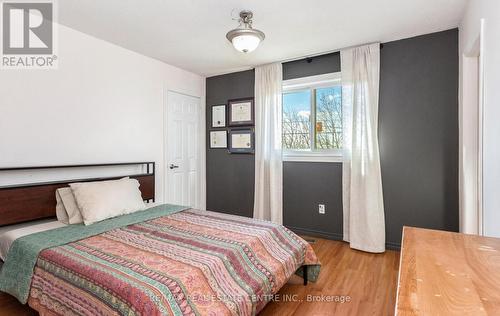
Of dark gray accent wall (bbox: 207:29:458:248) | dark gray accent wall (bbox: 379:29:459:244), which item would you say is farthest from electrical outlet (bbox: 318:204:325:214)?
dark gray accent wall (bbox: 379:29:459:244)

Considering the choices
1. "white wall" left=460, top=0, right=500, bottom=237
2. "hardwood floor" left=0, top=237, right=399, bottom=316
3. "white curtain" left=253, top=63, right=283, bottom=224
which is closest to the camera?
"white wall" left=460, top=0, right=500, bottom=237

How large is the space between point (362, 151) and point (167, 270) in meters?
2.43

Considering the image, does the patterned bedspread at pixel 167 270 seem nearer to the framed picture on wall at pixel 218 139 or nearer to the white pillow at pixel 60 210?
the white pillow at pixel 60 210

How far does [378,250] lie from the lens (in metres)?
2.88

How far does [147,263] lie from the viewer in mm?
1498

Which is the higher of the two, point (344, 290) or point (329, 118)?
point (329, 118)

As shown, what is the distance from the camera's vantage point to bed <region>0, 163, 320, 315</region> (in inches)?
51.5

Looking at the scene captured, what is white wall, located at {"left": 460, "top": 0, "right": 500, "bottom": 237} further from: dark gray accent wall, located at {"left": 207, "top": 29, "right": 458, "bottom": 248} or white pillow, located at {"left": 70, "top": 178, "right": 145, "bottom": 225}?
white pillow, located at {"left": 70, "top": 178, "right": 145, "bottom": 225}

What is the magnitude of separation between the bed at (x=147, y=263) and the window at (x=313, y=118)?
5.13 ft

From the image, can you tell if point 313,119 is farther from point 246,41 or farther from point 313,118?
point 246,41

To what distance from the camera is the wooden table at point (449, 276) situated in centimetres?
62

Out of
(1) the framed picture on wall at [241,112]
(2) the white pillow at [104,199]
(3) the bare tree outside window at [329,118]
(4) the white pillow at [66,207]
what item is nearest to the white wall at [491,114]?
(3) the bare tree outside window at [329,118]

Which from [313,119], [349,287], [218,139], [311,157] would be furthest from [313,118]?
[349,287]

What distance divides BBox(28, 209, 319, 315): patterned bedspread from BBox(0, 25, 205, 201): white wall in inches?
46.2
